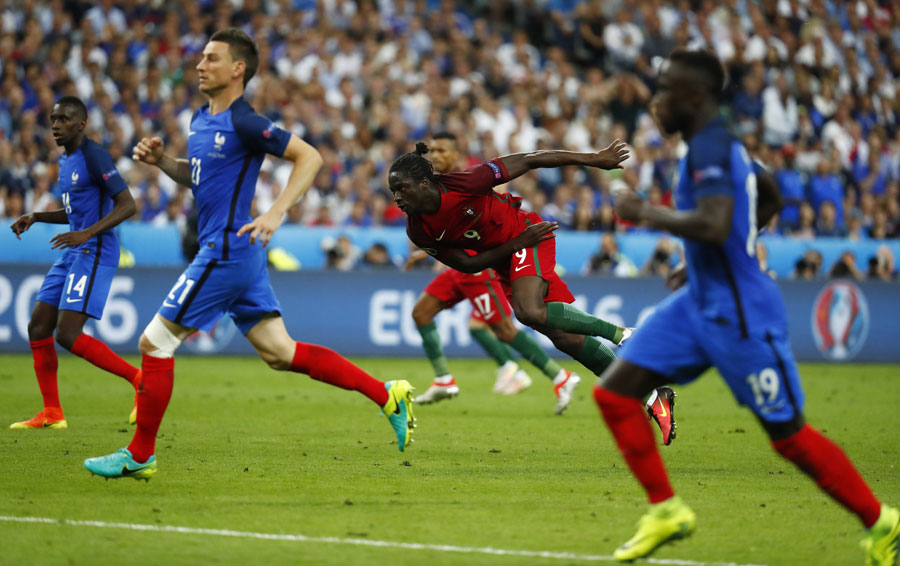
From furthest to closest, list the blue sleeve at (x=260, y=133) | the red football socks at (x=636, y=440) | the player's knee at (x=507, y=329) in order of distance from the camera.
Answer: the player's knee at (x=507, y=329), the blue sleeve at (x=260, y=133), the red football socks at (x=636, y=440)

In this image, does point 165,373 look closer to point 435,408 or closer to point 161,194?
point 435,408

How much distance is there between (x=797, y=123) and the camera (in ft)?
80.6

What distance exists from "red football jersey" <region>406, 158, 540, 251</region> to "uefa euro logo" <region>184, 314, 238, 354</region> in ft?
31.2

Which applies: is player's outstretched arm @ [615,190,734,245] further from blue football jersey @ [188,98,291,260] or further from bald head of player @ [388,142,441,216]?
bald head of player @ [388,142,441,216]

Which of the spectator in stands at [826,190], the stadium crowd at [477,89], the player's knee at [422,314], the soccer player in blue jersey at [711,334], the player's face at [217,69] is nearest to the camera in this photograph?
the soccer player in blue jersey at [711,334]

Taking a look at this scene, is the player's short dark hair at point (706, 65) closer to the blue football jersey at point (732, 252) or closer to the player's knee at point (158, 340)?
the blue football jersey at point (732, 252)

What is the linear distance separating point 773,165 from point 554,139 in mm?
4496

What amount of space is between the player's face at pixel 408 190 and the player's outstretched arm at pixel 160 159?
58.0 inches

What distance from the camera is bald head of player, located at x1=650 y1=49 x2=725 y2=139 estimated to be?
5.45m

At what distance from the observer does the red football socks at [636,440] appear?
541cm

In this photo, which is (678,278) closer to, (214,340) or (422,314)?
(422,314)

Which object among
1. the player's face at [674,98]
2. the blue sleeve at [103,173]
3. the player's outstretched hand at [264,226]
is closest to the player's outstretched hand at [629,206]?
the player's face at [674,98]

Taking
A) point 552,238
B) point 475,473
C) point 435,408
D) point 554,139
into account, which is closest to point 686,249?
point 475,473

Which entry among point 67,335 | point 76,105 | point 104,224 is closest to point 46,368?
point 67,335
